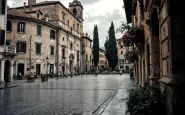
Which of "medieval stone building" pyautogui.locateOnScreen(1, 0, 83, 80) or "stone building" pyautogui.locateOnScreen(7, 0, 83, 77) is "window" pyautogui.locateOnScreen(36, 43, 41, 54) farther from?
"stone building" pyautogui.locateOnScreen(7, 0, 83, 77)

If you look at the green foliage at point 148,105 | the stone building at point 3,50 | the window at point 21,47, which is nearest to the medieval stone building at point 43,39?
the window at point 21,47

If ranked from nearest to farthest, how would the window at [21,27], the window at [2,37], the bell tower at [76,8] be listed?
the window at [2,37] → the window at [21,27] → the bell tower at [76,8]

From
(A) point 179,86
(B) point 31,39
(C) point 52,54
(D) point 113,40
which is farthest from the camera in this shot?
(D) point 113,40

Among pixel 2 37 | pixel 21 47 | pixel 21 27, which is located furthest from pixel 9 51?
pixel 21 27

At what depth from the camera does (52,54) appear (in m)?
41.7

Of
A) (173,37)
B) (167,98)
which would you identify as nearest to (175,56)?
(173,37)

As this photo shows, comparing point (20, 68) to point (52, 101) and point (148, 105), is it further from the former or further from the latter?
point (148, 105)

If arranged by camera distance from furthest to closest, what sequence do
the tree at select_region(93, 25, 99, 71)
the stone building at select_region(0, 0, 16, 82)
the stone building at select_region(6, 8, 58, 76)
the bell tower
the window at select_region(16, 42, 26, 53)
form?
the tree at select_region(93, 25, 99, 71) → the bell tower → the window at select_region(16, 42, 26, 53) → the stone building at select_region(6, 8, 58, 76) → the stone building at select_region(0, 0, 16, 82)

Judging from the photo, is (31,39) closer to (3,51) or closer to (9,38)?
(9,38)

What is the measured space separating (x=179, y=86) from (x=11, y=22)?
34.6 metres

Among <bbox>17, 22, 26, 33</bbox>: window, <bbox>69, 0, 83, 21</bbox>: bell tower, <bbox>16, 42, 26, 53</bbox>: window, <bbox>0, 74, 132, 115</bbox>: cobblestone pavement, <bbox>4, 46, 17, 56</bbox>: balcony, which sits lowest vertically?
<bbox>0, 74, 132, 115</bbox>: cobblestone pavement

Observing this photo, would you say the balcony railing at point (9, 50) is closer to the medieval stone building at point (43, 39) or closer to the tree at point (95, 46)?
the medieval stone building at point (43, 39)

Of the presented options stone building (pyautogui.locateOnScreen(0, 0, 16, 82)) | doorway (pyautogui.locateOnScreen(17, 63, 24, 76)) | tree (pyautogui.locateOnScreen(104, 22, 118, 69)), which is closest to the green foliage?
stone building (pyautogui.locateOnScreen(0, 0, 16, 82))

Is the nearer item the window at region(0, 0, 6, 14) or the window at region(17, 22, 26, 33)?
the window at region(0, 0, 6, 14)
